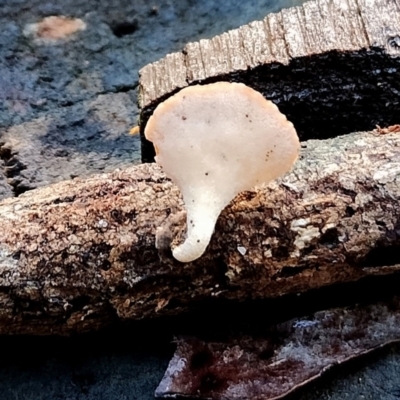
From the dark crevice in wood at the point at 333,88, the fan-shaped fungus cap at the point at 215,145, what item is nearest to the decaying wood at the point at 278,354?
the fan-shaped fungus cap at the point at 215,145

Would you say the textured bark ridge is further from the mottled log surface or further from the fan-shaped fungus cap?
the mottled log surface

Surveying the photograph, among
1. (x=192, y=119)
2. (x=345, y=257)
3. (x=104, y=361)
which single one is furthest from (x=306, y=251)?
(x=104, y=361)

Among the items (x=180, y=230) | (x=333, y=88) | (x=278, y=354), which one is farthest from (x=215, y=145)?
(x=333, y=88)

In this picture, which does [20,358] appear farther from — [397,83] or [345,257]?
[397,83]

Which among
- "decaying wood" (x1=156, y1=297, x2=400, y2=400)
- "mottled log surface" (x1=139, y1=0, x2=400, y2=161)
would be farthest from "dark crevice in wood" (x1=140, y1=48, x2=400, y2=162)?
A: "decaying wood" (x1=156, y1=297, x2=400, y2=400)

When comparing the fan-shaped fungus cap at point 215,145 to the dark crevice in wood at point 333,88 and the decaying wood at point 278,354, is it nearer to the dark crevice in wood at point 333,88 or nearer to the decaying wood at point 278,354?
the decaying wood at point 278,354
